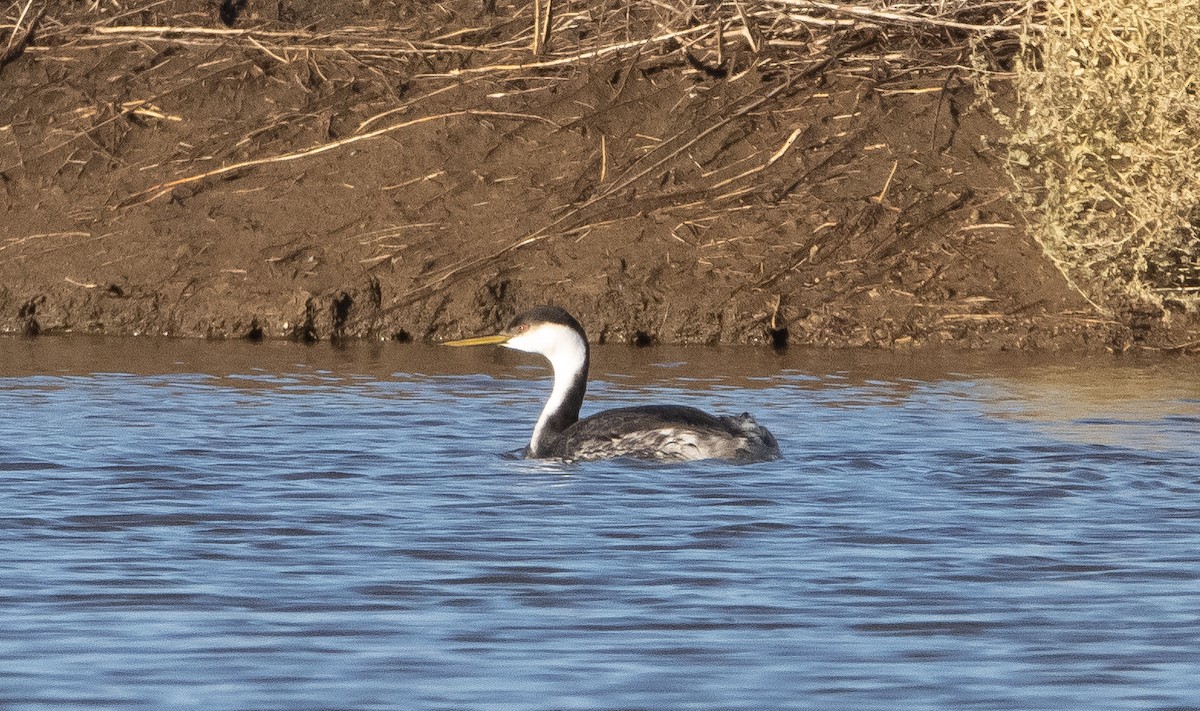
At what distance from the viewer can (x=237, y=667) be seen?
252 inches

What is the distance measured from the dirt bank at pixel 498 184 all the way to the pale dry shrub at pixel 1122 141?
→ 1.09m

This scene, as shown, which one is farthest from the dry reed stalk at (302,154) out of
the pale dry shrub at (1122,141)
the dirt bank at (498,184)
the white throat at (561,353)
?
the white throat at (561,353)

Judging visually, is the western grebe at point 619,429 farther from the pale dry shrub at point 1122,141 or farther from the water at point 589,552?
the pale dry shrub at point 1122,141

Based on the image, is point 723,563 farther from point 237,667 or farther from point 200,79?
point 200,79

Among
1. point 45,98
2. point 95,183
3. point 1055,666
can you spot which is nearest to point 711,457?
point 1055,666

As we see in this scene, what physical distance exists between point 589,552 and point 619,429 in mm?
2744

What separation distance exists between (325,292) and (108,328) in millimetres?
1889

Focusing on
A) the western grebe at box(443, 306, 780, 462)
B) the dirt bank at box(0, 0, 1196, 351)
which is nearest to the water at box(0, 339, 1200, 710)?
the western grebe at box(443, 306, 780, 462)

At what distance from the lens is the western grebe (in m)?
10.9

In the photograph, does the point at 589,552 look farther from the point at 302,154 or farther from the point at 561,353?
the point at 302,154

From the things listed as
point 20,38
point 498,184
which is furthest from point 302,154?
point 20,38

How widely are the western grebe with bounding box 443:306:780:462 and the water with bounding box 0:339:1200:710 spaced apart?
0.18m

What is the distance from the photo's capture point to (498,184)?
19172 millimetres

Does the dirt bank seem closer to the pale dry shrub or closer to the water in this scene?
the pale dry shrub
